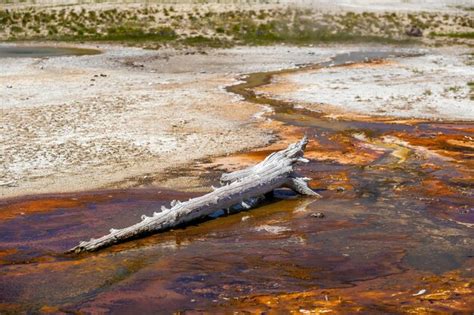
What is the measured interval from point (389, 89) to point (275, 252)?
17.1 metres

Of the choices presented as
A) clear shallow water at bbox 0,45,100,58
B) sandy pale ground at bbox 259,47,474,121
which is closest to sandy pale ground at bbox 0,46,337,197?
sandy pale ground at bbox 259,47,474,121

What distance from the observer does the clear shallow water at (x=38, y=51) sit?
122 feet

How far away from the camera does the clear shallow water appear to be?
122 ft

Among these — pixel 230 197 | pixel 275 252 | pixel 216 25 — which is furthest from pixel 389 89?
pixel 216 25

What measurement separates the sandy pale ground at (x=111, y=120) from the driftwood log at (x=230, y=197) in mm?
2703

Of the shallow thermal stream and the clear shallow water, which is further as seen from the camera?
the clear shallow water

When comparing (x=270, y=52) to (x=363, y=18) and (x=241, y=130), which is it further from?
(x=241, y=130)

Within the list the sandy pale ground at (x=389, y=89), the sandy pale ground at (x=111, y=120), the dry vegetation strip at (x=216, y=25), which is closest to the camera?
the sandy pale ground at (x=111, y=120)

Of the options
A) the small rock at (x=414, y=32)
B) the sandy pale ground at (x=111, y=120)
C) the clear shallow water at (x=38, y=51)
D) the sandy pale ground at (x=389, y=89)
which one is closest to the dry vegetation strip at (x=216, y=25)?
the small rock at (x=414, y=32)

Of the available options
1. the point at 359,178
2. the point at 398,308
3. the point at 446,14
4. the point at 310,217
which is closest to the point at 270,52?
the point at 446,14

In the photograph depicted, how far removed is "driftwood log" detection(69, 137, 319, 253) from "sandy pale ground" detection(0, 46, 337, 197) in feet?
8.87

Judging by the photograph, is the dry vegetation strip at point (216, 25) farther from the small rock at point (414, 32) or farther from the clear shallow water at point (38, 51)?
the clear shallow water at point (38, 51)

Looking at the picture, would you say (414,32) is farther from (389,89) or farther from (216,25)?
(389,89)

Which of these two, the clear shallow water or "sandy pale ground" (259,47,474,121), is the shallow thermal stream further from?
the clear shallow water
